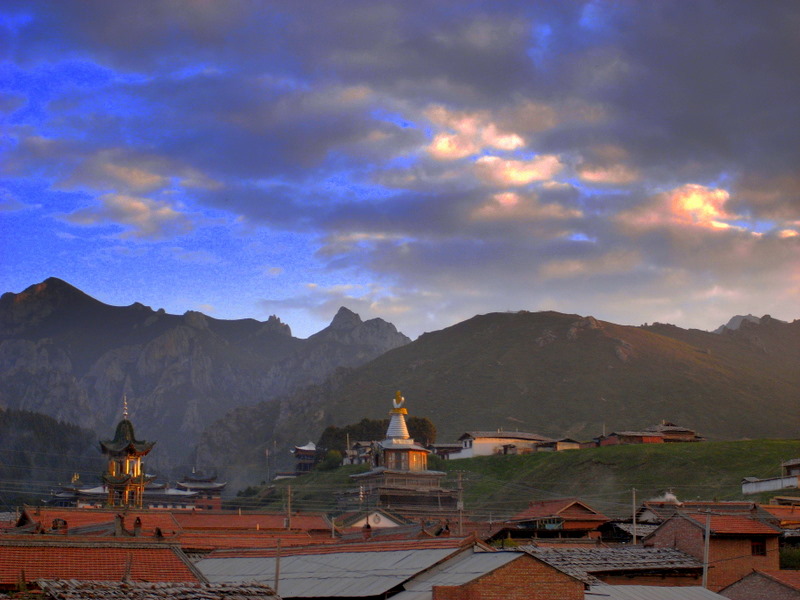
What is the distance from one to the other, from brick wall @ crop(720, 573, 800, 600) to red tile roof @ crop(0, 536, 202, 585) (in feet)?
69.3

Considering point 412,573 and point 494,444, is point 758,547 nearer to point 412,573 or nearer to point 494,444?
point 412,573

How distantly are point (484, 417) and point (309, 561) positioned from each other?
463ft

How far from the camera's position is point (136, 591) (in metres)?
21.0

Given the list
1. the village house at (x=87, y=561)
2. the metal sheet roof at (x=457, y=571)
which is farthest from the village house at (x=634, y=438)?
the village house at (x=87, y=561)

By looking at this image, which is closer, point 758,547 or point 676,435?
point 758,547

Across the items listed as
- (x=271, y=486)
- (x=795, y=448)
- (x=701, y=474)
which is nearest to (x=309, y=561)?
(x=701, y=474)

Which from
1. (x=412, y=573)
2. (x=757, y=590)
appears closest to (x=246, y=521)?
(x=757, y=590)

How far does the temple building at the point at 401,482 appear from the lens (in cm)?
9400

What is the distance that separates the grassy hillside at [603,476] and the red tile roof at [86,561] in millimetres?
59349

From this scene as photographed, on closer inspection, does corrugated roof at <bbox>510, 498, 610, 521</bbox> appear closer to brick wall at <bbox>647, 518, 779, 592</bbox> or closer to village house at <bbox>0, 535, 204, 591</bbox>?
brick wall at <bbox>647, 518, 779, 592</bbox>

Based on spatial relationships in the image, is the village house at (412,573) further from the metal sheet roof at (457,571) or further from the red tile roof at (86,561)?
the red tile roof at (86,561)

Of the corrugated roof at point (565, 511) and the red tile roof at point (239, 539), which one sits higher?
the corrugated roof at point (565, 511)

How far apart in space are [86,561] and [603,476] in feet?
274

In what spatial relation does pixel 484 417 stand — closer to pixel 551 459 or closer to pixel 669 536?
pixel 551 459
